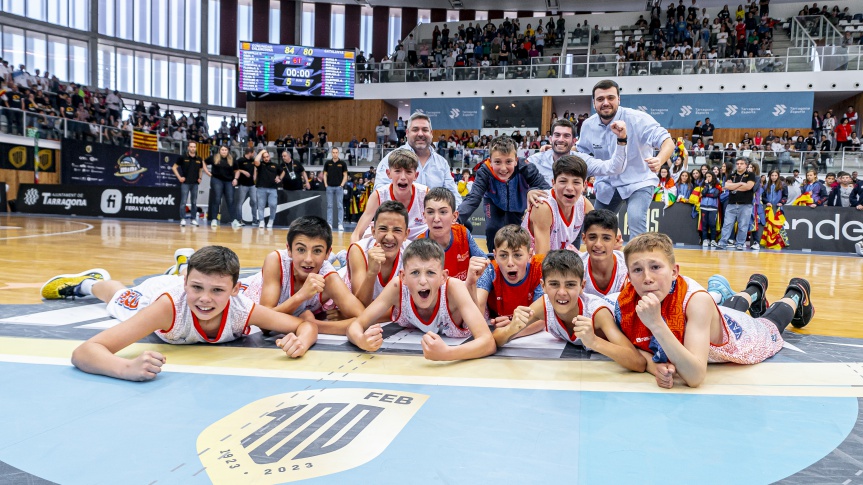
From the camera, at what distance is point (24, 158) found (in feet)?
57.6

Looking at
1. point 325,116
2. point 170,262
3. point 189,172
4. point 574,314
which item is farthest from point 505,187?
point 325,116

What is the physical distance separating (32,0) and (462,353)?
32.0 m

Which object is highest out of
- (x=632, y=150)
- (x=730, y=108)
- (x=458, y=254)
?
(x=730, y=108)

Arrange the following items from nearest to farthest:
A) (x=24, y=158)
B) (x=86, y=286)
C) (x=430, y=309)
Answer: (x=430, y=309) → (x=86, y=286) → (x=24, y=158)

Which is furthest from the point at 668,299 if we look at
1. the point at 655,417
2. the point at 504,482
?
the point at 504,482

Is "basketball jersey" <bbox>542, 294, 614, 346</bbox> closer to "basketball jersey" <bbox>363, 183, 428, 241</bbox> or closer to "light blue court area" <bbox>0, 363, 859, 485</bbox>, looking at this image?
"light blue court area" <bbox>0, 363, 859, 485</bbox>

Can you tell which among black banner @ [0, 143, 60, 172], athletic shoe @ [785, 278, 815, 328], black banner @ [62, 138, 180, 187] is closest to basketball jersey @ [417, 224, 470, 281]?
athletic shoe @ [785, 278, 815, 328]

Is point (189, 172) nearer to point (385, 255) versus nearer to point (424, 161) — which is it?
point (424, 161)

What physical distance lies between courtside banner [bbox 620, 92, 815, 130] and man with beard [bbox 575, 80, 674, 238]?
17.0 metres

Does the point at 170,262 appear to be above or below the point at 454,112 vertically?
below

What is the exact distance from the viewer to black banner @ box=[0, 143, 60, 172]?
17062 mm

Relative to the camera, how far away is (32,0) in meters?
26.6

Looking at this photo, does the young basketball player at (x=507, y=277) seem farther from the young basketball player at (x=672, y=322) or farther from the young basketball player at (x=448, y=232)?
the young basketball player at (x=672, y=322)

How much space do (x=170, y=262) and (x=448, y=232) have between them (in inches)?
155
